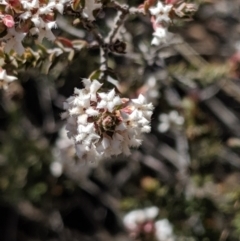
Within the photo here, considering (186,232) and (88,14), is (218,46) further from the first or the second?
(88,14)

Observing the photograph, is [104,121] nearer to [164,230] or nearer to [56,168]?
[164,230]

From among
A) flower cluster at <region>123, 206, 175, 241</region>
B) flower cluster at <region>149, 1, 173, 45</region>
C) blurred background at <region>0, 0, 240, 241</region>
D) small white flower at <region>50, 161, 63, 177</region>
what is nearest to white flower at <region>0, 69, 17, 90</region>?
blurred background at <region>0, 0, 240, 241</region>

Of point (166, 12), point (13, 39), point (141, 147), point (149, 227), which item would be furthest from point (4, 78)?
point (141, 147)

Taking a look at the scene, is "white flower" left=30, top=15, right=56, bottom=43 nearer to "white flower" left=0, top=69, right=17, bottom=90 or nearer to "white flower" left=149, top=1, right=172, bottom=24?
"white flower" left=0, top=69, right=17, bottom=90

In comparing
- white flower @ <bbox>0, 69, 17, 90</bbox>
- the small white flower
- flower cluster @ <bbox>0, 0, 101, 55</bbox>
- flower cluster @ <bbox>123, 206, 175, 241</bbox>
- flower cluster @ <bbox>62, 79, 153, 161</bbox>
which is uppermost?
flower cluster @ <bbox>0, 0, 101, 55</bbox>

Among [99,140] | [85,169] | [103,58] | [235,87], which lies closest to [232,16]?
[235,87]

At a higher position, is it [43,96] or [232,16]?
[232,16]

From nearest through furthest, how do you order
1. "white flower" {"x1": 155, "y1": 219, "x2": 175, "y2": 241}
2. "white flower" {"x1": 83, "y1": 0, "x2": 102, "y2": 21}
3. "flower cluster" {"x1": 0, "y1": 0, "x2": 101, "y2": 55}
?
1. "flower cluster" {"x1": 0, "y1": 0, "x2": 101, "y2": 55}
2. "white flower" {"x1": 83, "y1": 0, "x2": 102, "y2": 21}
3. "white flower" {"x1": 155, "y1": 219, "x2": 175, "y2": 241}
